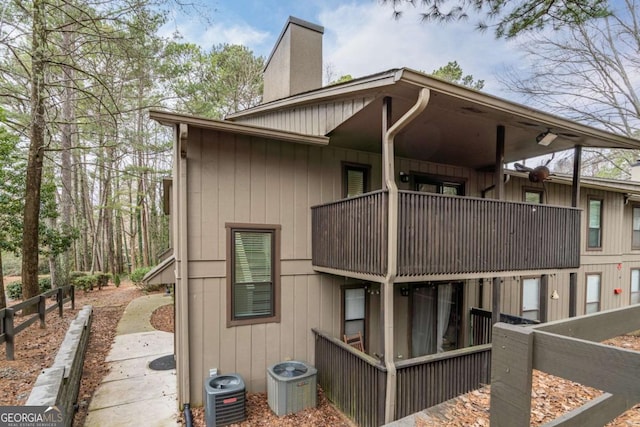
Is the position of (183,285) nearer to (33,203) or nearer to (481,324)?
(481,324)

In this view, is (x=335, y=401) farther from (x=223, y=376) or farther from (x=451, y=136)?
(x=451, y=136)

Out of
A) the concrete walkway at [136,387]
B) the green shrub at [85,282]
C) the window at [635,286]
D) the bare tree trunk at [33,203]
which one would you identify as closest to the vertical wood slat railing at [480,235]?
the concrete walkway at [136,387]

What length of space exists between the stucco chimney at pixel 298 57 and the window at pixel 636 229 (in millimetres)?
11085

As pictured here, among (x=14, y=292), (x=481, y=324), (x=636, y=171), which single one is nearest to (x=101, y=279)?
(x=14, y=292)

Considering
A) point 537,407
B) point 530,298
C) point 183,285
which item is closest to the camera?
point 537,407

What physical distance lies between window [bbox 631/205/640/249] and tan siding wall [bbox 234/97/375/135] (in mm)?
11292

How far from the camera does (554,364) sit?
1213mm

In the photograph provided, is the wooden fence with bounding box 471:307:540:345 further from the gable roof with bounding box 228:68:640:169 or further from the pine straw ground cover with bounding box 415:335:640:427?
the gable roof with bounding box 228:68:640:169

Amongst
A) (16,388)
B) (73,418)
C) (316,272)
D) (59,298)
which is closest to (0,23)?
(59,298)

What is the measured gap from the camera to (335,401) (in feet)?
16.4

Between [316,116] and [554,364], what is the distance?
5034 mm

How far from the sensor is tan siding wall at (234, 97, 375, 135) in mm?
4680

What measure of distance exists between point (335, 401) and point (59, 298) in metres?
8.11

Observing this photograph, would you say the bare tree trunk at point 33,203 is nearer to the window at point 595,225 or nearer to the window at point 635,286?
the window at point 595,225
